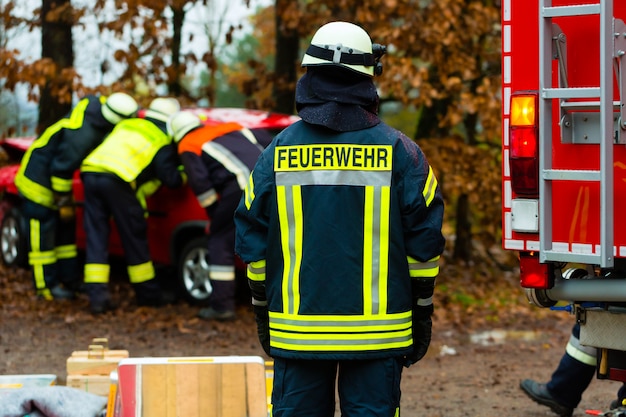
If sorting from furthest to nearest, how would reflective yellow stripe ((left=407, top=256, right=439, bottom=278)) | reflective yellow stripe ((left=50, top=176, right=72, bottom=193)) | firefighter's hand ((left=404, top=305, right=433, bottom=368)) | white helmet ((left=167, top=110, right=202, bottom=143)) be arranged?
reflective yellow stripe ((left=50, top=176, right=72, bottom=193)) → white helmet ((left=167, top=110, right=202, bottom=143)) → firefighter's hand ((left=404, top=305, right=433, bottom=368)) → reflective yellow stripe ((left=407, top=256, right=439, bottom=278))

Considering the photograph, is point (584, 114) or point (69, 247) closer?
point (584, 114)

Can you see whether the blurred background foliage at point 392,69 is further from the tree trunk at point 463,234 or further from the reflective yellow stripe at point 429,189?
the reflective yellow stripe at point 429,189

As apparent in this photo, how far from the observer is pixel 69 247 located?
10180mm

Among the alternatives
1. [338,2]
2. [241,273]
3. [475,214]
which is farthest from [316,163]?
[475,214]

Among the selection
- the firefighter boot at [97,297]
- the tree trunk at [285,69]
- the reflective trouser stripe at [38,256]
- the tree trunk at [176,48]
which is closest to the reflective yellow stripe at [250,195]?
the firefighter boot at [97,297]

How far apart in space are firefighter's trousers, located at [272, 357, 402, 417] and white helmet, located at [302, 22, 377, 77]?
1097 millimetres

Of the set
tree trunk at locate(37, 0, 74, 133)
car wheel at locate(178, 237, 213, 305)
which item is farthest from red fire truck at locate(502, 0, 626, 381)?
tree trunk at locate(37, 0, 74, 133)

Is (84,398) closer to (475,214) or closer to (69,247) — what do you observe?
(69,247)

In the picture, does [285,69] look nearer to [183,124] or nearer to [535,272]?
[183,124]

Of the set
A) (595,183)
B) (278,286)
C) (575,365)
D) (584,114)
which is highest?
(584,114)

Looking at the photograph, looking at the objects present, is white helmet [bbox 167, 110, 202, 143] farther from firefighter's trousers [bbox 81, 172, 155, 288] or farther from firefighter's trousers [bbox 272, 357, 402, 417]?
firefighter's trousers [bbox 272, 357, 402, 417]

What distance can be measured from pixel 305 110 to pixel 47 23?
905 cm

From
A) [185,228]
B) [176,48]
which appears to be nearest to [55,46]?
[176,48]

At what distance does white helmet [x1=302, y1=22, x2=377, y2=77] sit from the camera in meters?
3.92
